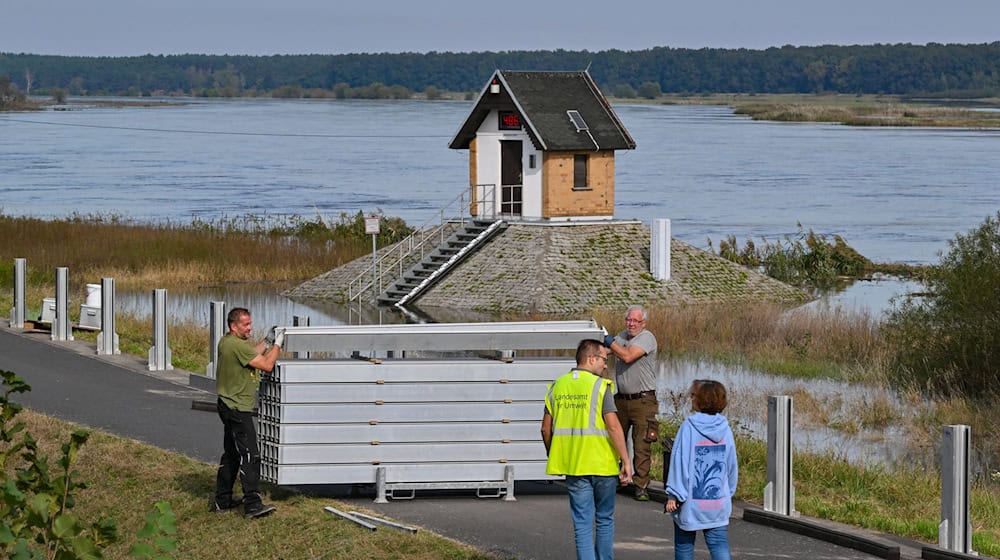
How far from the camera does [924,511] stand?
15820 millimetres

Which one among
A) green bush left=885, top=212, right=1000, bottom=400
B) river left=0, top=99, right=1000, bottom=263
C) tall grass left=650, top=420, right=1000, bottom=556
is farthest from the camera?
river left=0, top=99, right=1000, bottom=263

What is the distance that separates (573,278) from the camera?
4247cm

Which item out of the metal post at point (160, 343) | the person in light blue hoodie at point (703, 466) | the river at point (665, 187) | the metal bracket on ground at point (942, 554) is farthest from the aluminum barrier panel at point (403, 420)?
the metal post at point (160, 343)

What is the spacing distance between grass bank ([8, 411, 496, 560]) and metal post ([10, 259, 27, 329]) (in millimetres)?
11389

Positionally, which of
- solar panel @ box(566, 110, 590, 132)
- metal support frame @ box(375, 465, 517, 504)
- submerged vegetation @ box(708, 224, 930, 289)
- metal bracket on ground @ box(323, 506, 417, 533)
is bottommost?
metal bracket on ground @ box(323, 506, 417, 533)

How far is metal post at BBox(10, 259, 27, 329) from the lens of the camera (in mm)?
28125

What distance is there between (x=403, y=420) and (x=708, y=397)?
15.1ft

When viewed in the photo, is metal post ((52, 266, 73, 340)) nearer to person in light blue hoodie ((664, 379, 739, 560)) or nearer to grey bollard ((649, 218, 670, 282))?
person in light blue hoodie ((664, 379, 739, 560))

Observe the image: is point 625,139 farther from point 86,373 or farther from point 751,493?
point 751,493

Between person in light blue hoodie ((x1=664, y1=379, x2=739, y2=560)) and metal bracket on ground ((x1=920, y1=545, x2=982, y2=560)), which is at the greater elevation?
person in light blue hoodie ((x1=664, y1=379, x2=739, y2=560))

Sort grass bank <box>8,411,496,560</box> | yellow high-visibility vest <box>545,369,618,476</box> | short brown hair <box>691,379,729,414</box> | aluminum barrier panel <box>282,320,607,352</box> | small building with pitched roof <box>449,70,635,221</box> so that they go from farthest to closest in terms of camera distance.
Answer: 1. small building with pitched roof <box>449,70,635,221</box>
2. aluminum barrier panel <box>282,320,607,352</box>
3. grass bank <box>8,411,496,560</box>
4. yellow high-visibility vest <box>545,369,618,476</box>
5. short brown hair <box>691,379,729,414</box>

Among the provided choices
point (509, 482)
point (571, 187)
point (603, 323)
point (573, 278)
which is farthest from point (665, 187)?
point (509, 482)

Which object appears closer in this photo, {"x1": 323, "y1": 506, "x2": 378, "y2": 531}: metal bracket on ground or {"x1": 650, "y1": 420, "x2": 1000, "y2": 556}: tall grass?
{"x1": 323, "y1": 506, "x2": 378, "y2": 531}: metal bracket on ground

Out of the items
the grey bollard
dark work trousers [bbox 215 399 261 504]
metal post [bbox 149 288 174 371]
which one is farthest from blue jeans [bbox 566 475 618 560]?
the grey bollard
